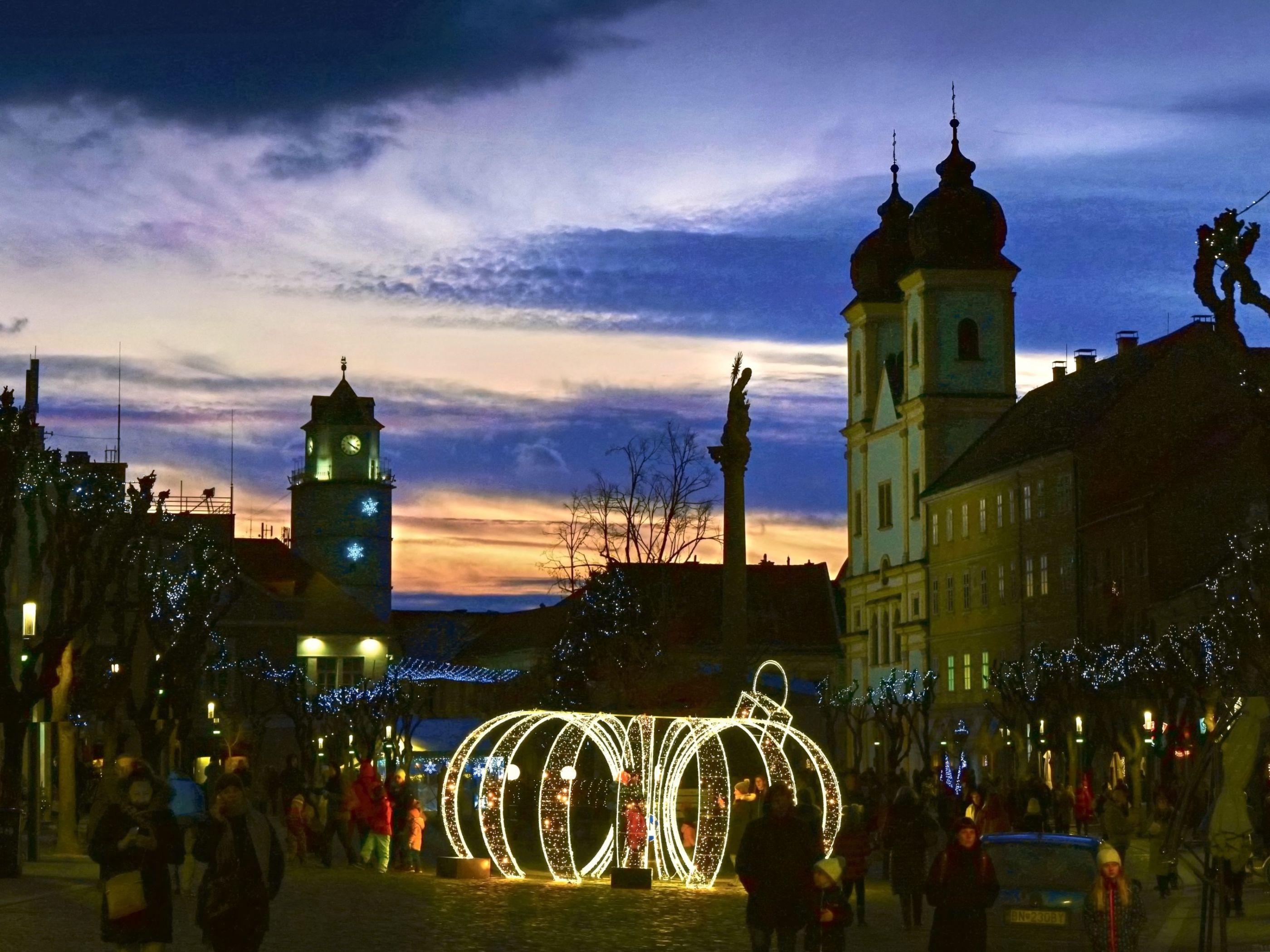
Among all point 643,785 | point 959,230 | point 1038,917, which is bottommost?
point 1038,917

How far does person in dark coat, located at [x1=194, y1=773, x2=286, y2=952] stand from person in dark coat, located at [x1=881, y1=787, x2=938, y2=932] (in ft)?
35.6

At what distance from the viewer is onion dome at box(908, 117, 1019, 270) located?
98.0 metres

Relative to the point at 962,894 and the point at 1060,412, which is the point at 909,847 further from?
the point at 1060,412

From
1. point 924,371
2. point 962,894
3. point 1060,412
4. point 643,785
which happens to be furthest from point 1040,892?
point 924,371

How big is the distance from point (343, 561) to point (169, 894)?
5375 inches

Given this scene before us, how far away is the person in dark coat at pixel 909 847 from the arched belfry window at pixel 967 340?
7516 centimetres

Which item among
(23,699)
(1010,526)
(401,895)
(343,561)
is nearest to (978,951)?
(401,895)

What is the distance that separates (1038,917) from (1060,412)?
70722mm

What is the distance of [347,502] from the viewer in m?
155

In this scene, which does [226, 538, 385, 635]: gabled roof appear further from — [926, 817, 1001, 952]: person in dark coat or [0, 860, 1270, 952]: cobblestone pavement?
[926, 817, 1001, 952]: person in dark coat

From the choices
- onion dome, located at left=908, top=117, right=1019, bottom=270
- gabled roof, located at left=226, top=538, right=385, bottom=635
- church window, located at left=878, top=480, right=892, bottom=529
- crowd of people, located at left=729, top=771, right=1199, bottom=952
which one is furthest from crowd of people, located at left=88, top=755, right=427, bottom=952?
gabled roof, located at left=226, top=538, right=385, bottom=635

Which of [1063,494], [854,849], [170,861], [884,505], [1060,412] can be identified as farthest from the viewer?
[884,505]

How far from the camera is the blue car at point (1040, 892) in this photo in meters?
19.1

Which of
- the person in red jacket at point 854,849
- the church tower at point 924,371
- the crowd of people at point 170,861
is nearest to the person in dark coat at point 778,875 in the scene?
the crowd of people at point 170,861
